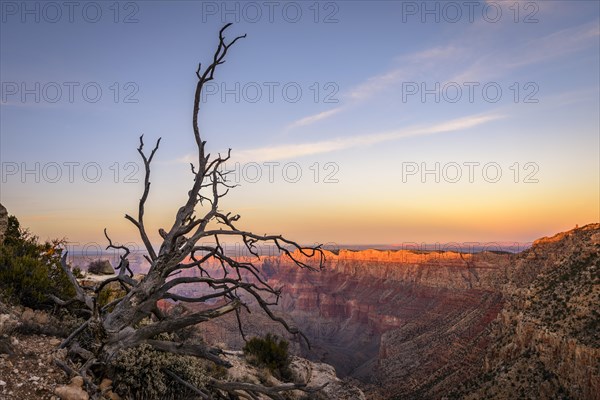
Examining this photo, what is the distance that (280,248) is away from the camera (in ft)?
30.0

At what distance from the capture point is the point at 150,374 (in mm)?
7164

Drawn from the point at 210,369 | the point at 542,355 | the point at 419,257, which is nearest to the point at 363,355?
the point at 419,257

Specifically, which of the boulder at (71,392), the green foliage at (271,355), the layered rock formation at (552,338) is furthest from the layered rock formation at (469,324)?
the boulder at (71,392)

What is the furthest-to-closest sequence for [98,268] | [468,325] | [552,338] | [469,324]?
[469,324]
[468,325]
[552,338]
[98,268]

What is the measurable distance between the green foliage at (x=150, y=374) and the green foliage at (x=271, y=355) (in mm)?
8332

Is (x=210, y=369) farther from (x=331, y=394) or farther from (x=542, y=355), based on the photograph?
(x=542, y=355)

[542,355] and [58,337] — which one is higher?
[58,337]

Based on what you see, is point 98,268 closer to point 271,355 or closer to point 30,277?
point 271,355

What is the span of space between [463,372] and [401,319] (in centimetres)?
5396

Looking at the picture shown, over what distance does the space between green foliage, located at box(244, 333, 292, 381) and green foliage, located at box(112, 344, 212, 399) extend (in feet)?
27.3

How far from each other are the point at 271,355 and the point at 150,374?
1024 centimetres

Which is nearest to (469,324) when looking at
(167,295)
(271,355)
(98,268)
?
A: (271,355)

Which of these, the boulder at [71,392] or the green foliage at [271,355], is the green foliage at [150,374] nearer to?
the boulder at [71,392]

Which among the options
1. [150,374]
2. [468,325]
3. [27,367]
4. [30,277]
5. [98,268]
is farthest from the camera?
[468,325]
